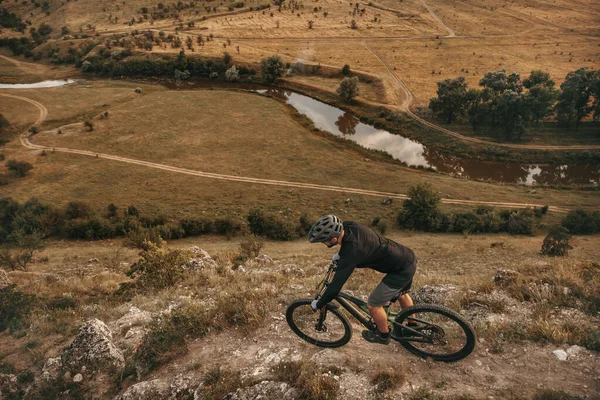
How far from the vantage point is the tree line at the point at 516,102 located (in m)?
56.4

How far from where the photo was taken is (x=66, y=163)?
51.1 metres

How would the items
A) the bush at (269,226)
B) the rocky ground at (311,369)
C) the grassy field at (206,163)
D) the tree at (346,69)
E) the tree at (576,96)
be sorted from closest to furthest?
the rocky ground at (311,369)
the bush at (269,226)
the grassy field at (206,163)
the tree at (576,96)
the tree at (346,69)

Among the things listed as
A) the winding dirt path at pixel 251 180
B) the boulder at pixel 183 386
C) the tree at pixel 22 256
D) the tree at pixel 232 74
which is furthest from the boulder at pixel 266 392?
the tree at pixel 232 74

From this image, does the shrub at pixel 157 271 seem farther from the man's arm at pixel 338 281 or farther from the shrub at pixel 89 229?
the shrub at pixel 89 229

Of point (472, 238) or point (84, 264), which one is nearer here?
point (84, 264)

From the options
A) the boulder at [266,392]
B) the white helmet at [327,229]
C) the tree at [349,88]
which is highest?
the tree at [349,88]

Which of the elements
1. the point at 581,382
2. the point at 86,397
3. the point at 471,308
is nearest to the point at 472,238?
the point at 471,308

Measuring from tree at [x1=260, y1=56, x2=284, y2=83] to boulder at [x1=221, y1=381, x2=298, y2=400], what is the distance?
264ft

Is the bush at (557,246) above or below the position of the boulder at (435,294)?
below

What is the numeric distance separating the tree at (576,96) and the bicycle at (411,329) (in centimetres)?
6922

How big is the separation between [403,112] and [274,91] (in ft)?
106

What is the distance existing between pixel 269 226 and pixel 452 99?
1797 inches

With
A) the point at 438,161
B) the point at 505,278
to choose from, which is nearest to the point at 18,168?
the point at 505,278

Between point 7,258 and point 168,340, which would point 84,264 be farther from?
point 168,340
